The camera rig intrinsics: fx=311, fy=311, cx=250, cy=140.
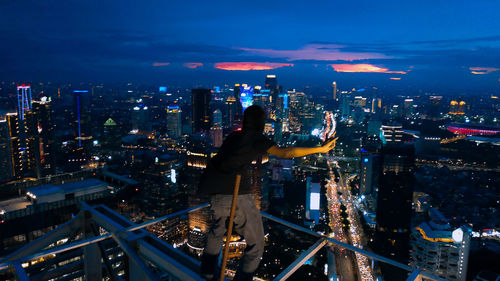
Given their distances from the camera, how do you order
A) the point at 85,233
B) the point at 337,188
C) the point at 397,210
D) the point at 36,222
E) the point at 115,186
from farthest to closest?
the point at 337,188, the point at 397,210, the point at 115,186, the point at 36,222, the point at 85,233

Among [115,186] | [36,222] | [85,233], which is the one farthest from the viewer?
[115,186]

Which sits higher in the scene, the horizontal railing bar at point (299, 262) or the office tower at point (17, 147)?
the horizontal railing bar at point (299, 262)

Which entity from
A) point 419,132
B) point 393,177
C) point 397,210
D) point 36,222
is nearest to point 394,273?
point 397,210

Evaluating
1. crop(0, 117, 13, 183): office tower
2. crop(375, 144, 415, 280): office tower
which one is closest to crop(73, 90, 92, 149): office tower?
crop(0, 117, 13, 183): office tower

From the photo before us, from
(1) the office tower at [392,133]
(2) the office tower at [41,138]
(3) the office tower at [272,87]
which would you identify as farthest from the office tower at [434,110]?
(2) the office tower at [41,138]

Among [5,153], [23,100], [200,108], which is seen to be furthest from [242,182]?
[200,108]

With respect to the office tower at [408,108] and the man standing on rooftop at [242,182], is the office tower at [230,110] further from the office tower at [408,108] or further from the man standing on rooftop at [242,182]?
the man standing on rooftop at [242,182]

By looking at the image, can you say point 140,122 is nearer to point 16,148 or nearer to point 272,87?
point 16,148

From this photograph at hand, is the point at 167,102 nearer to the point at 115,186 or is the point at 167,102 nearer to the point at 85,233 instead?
the point at 115,186
